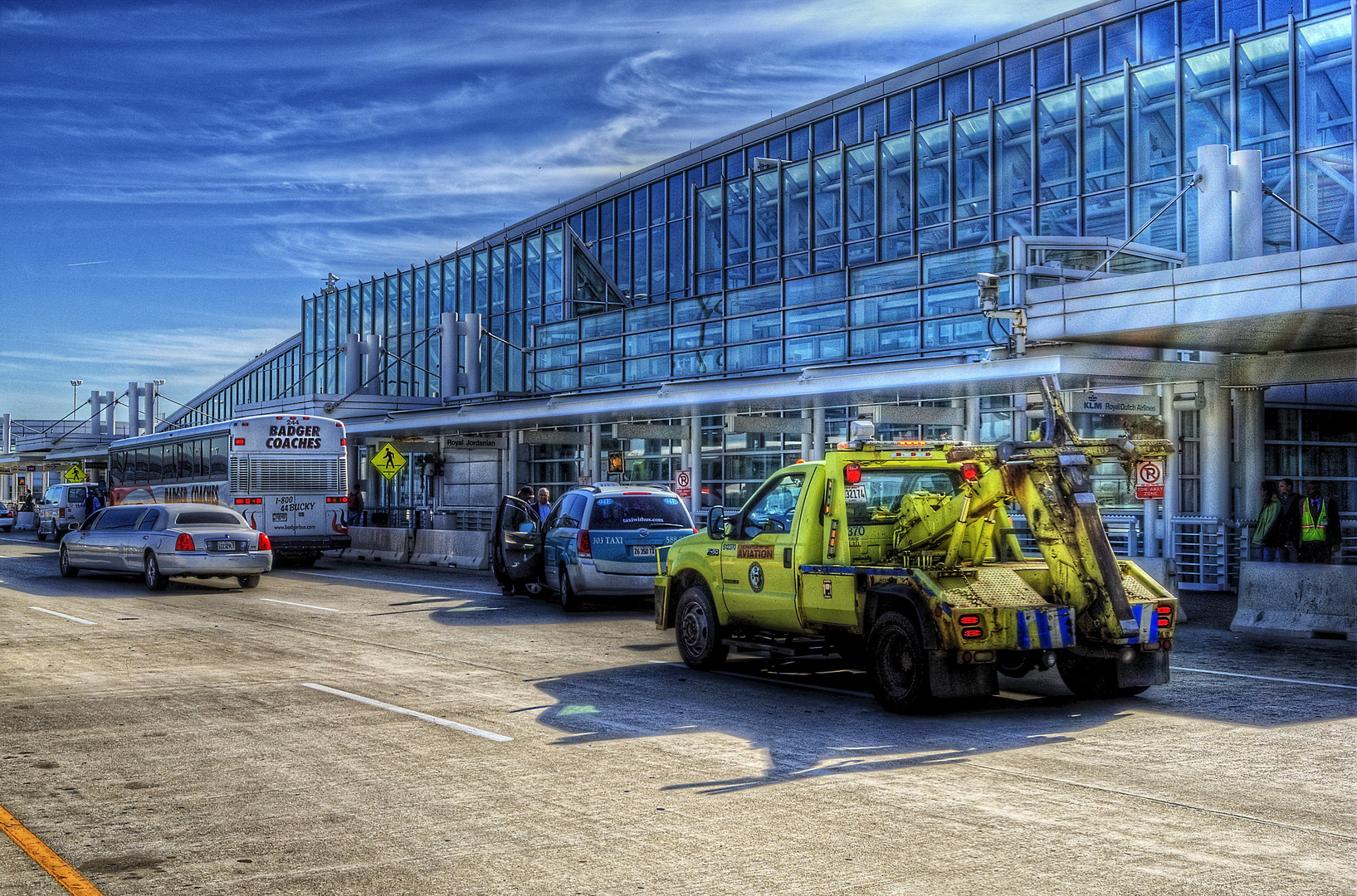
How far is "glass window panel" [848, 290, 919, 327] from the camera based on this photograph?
30.8 meters

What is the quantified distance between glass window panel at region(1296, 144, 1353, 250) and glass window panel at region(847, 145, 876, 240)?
12.0 metres

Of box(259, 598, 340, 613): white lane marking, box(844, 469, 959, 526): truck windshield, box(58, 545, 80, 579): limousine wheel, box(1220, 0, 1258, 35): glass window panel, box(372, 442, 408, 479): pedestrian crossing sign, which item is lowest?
box(259, 598, 340, 613): white lane marking

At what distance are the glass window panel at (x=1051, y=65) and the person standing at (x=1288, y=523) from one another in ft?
57.8

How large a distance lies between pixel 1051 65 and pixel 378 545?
22.0 m

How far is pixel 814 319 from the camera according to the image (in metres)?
34.0

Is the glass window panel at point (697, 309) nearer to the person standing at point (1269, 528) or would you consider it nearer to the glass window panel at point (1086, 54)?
the glass window panel at point (1086, 54)

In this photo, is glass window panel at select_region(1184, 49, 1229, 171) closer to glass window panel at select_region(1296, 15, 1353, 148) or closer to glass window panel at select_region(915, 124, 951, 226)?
glass window panel at select_region(1296, 15, 1353, 148)

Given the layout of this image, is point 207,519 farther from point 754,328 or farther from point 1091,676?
point 754,328

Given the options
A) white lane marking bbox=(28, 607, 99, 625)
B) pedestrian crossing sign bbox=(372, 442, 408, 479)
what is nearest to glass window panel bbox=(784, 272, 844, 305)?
pedestrian crossing sign bbox=(372, 442, 408, 479)

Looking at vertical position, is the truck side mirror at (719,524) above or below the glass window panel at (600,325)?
below

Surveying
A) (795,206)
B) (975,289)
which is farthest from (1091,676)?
(795,206)

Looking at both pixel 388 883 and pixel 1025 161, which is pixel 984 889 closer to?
pixel 388 883

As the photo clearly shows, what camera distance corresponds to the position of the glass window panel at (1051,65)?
34.3 meters

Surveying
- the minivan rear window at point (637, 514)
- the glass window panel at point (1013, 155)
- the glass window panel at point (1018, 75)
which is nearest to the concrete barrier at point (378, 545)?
the minivan rear window at point (637, 514)
